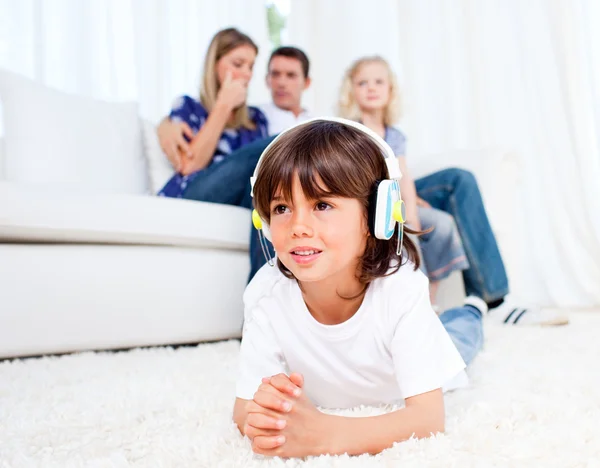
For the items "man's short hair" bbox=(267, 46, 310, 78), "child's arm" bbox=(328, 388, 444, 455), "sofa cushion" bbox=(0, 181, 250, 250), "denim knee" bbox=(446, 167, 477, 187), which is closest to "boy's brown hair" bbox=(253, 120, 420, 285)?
"child's arm" bbox=(328, 388, 444, 455)

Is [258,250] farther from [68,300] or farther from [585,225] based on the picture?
[585,225]

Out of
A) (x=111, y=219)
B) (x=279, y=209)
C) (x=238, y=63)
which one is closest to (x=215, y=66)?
(x=238, y=63)

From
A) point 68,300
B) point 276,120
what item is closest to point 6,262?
point 68,300

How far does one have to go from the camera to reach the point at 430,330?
74cm

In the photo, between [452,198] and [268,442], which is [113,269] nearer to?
[268,442]

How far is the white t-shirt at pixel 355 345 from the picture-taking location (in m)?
0.73

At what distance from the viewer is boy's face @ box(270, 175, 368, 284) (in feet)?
2.31

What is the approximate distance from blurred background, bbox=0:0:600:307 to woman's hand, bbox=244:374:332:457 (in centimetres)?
170

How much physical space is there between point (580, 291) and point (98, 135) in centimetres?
204

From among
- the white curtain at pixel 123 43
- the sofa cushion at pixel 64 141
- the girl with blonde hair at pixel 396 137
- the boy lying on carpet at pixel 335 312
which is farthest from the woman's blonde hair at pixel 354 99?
the boy lying on carpet at pixel 335 312

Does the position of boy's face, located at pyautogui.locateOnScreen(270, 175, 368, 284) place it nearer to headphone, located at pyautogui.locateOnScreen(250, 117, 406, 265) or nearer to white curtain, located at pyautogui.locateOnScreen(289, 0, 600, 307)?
headphone, located at pyautogui.locateOnScreen(250, 117, 406, 265)

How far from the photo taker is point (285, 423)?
2.04 ft

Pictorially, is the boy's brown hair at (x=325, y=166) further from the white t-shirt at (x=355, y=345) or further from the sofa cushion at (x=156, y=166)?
the sofa cushion at (x=156, y=166)

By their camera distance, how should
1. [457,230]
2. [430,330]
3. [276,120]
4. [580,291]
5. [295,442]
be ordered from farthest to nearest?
1. [580,291]
2. [276,120]
3. [457,230]
4. [430,330]
5. [295,442]
